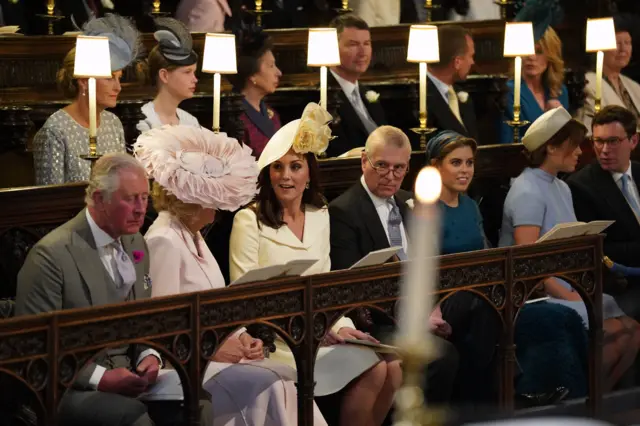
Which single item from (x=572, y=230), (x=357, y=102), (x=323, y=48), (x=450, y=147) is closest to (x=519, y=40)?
(x=357, y=102)

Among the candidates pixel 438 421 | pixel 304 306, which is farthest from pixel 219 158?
pixel 438 421

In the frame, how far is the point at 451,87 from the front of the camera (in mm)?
8375

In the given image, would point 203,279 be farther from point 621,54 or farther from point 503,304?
point 621,54

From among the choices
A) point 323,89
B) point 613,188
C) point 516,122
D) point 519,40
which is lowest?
point 613,188

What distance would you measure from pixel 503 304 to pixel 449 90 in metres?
3.31


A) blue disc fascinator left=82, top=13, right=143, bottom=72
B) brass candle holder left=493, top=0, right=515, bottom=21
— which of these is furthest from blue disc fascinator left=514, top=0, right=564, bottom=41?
blue disc fascinator left=82, top=13, right=143, bottom=72

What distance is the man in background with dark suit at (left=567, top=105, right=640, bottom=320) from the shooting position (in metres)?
6.73

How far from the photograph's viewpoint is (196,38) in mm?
8312

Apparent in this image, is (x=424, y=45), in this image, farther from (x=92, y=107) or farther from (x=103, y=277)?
(x=103, y=277)

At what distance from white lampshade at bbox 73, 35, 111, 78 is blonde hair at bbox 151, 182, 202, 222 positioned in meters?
0.95

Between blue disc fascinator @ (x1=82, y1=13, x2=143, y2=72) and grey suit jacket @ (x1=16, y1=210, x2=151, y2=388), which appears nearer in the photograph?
grey suit jacket @ (x1=16, y1=210, x2=151, y2=388)

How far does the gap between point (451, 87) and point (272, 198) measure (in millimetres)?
3123

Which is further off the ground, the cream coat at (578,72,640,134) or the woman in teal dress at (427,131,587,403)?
the cream coat at (578,72,640,134)

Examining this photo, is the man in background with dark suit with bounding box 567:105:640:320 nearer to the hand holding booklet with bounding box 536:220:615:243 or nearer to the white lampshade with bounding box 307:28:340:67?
the hand holding booklet with bounding box 536:220:615:243
